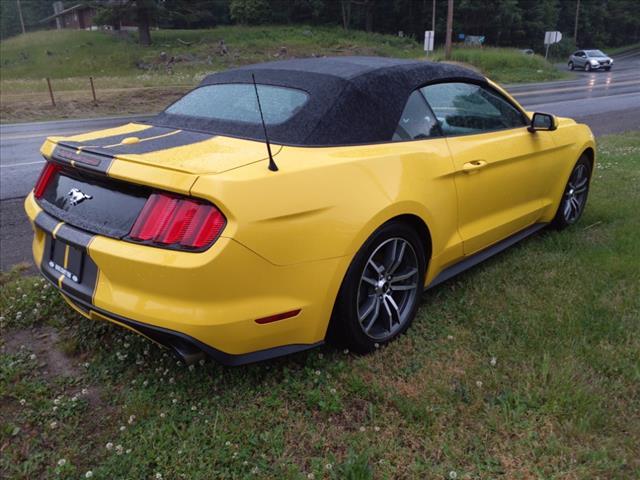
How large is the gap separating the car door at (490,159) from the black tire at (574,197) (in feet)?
1.56

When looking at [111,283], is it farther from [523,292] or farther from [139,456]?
[523,292]

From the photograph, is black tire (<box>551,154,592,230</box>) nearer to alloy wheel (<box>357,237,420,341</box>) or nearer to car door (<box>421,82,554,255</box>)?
car door (<box>421,82,554,255</box>)

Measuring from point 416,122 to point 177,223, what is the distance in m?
1.63

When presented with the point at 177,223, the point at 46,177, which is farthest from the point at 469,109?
the point at 46,177

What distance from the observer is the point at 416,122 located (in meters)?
3.28

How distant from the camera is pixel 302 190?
250cm

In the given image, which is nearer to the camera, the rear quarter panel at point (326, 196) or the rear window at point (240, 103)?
the rear quarter panel at point (326, 196)

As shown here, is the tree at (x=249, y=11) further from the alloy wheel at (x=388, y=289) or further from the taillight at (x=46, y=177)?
the alloy wheel at (x=388, y=289)

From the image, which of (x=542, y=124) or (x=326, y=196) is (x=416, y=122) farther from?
(x=542, y=124)

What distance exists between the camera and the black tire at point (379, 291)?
2787mm

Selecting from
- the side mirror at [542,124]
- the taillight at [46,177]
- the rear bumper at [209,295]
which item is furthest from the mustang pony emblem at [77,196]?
the side mirror at [542,124]

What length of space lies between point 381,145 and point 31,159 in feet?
27.7

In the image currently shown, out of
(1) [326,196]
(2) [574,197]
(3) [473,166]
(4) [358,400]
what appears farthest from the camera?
(2) [574,197]

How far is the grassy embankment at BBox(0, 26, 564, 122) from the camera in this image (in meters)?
19.9
